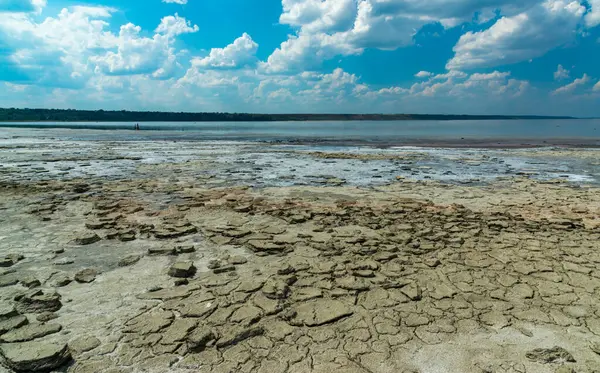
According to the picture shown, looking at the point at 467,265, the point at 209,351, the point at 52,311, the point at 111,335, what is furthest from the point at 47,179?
the point at 467,265

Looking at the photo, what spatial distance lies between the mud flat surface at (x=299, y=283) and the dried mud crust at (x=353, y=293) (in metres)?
0.02

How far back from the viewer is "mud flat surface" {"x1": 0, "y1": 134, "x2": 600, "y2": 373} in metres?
3.23

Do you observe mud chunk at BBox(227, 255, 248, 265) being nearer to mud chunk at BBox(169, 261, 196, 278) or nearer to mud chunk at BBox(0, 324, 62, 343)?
mud chunk at BBox(169, 261, 196, 278)

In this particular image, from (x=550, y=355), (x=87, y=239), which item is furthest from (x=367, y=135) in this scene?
(x=550, y=355)

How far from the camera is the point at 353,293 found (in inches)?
172

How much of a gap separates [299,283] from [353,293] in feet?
2.24

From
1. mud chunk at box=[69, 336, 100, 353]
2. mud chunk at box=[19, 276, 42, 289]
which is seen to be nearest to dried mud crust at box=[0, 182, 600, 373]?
mud chunk at box=[69, 336, 100, 353]

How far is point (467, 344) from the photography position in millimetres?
3373

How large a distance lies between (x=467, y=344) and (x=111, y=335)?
3255mm

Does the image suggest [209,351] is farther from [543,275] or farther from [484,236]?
[484,236]

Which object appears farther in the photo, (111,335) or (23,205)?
(23,205)

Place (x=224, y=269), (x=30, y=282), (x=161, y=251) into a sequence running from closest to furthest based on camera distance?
1. (x=30, y=282)
2. (x=224, y=269)
3. (x=161, y=251)

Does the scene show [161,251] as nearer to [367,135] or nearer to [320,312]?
[320,312]

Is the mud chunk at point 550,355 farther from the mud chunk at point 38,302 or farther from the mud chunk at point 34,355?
the mud chunk at point 38,302
